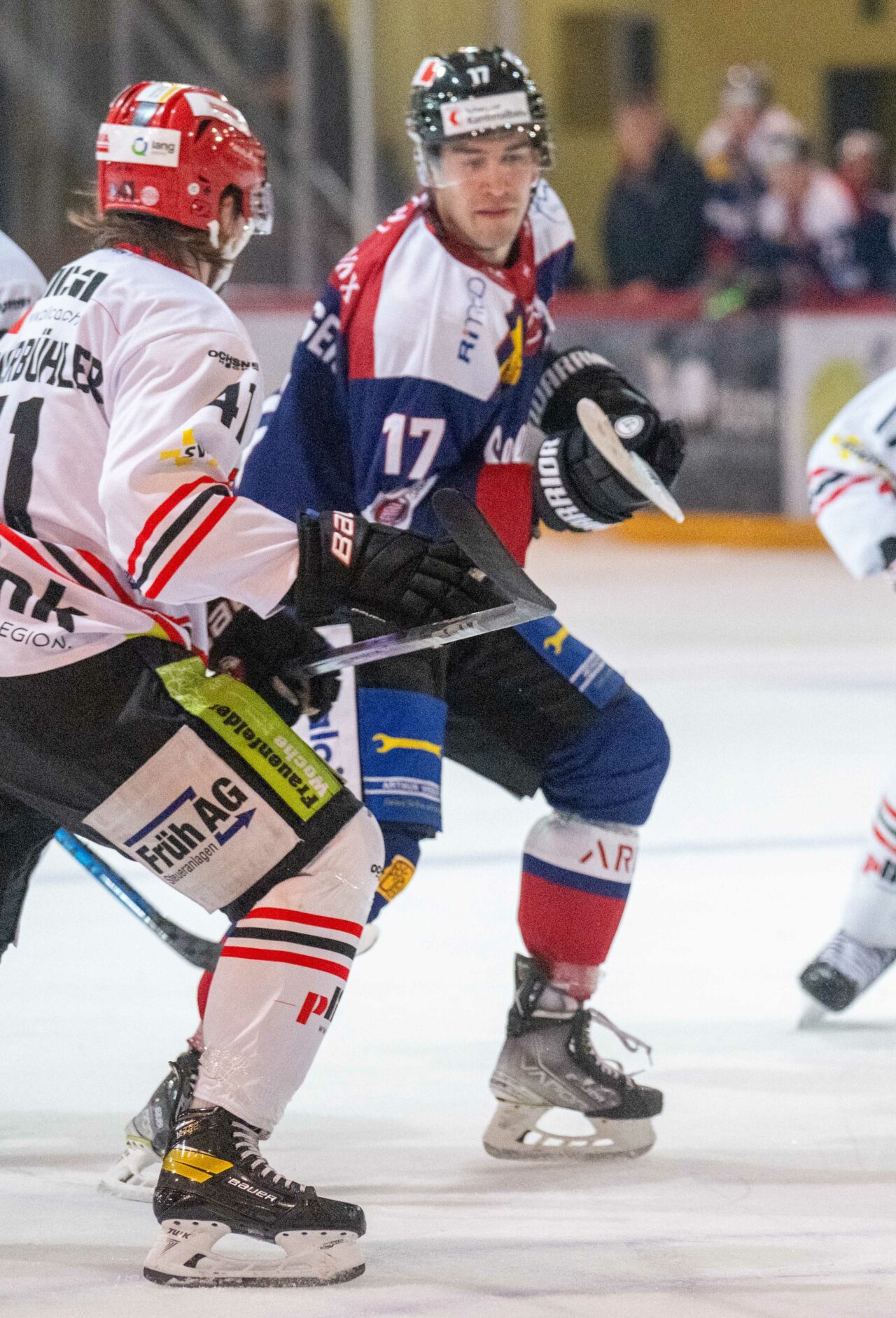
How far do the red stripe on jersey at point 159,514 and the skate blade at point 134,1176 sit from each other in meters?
0.87

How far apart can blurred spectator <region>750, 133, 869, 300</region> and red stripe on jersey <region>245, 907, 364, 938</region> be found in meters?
8.19

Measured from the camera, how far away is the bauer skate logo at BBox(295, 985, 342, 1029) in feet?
7.60

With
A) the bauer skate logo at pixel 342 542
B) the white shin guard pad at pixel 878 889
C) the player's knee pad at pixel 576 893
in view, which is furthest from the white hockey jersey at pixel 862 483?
the bauer skate logo at pixel 342 542

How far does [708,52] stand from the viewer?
14.1 m

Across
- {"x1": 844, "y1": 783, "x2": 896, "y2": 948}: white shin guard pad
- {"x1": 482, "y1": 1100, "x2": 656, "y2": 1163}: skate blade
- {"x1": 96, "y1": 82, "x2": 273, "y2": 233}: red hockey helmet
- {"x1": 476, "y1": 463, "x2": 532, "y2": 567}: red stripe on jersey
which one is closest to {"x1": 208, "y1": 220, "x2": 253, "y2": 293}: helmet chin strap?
{"x1": 96, "y1": 82, "x2": 273, "y2": 233}: red hockey helmet

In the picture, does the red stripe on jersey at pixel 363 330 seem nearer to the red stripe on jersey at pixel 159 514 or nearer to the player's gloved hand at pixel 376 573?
the player's gloved hand at pixel 376 573

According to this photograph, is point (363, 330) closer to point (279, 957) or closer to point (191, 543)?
point (191, 543)

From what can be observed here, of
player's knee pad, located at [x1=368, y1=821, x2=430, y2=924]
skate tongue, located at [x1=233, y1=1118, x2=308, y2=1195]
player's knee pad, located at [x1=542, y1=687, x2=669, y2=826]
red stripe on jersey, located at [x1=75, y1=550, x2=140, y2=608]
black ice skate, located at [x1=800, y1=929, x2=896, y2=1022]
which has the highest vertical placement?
red stripe on jersey, located at [x1=75, y1=550, x2=140, y2=608]

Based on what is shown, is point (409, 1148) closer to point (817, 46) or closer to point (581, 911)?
point (581, 911)

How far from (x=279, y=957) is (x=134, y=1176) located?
0.55 m

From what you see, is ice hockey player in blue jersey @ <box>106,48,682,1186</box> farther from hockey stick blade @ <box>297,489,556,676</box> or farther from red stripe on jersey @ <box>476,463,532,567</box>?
hockey stick blade @ <box>297,489,556,676</box>

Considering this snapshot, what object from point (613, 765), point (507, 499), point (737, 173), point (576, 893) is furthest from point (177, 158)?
point (737, 173)

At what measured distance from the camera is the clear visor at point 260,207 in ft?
8.39

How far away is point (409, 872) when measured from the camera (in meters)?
2.90
